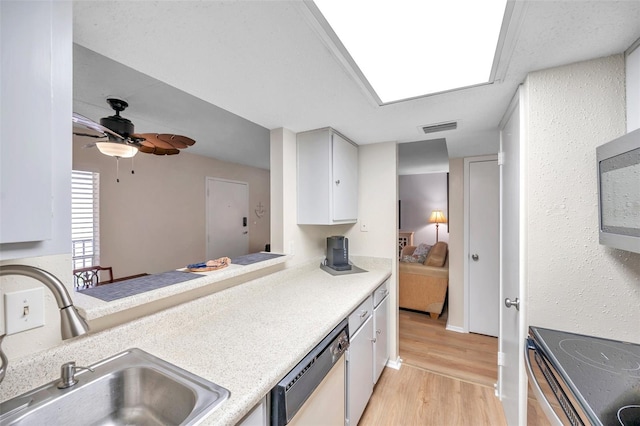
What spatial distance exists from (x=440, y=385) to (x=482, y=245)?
152 centimetres

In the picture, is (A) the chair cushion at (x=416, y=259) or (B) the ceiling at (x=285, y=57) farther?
(A) the chair cushion at (x=416, y=259)

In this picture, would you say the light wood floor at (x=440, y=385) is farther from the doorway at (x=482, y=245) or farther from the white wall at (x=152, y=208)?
the white wall at (x=152, y=208)

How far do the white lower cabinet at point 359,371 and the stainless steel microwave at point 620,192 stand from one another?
3.90 feet

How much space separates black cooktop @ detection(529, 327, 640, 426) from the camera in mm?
633

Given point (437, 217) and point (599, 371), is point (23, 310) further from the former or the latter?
point (437, 217)

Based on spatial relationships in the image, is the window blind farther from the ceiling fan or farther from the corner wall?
the corner wall

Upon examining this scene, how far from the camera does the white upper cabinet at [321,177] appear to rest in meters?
1.95

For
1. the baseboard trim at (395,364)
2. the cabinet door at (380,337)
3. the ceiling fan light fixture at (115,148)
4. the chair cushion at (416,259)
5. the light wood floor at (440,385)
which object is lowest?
the light wood floor at (440,385)

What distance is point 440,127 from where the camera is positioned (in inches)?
74.9

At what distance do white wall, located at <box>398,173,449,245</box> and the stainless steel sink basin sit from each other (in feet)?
18.9

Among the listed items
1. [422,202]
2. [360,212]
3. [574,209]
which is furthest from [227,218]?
[574,209]

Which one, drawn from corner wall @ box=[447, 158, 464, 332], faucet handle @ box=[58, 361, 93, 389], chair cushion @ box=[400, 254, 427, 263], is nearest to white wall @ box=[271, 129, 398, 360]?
corner wall @ box=[447, 158, 464, 332]

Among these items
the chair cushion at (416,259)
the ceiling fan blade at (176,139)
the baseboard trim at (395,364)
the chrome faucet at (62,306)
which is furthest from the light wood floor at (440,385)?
the ceiling fan blade at (176,139)

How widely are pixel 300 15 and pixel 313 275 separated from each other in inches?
68.2
